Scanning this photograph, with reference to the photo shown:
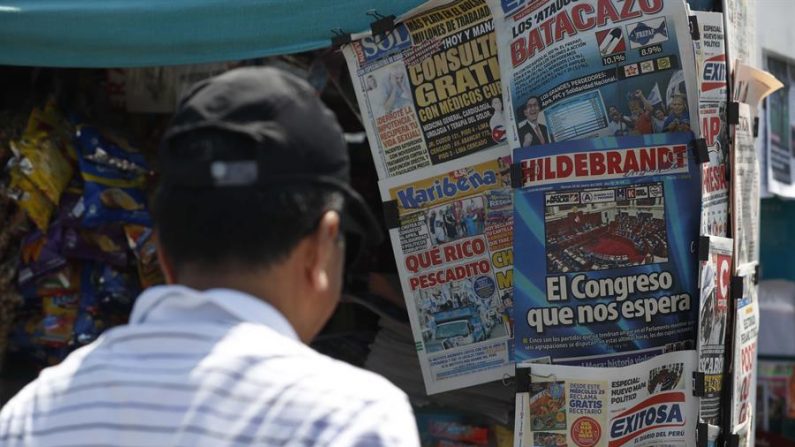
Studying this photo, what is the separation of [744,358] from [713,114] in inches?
27.4

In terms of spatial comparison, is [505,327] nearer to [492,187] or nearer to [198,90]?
[492,187]

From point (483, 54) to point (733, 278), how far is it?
3.02ft

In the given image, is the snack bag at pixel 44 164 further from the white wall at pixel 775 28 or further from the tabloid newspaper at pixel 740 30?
the white wall at pixel 775 28

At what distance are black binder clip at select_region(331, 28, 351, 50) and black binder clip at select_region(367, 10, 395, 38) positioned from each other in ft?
0.25

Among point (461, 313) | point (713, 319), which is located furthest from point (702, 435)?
point (461, 313)

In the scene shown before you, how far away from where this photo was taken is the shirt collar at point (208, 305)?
1039mm

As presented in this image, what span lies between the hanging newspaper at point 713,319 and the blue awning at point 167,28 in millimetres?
1067

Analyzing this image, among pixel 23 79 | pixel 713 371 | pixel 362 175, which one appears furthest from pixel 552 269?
pixel 23 79

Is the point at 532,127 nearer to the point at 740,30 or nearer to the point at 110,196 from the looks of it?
the point at 740,30

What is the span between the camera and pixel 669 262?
2605 millimetres

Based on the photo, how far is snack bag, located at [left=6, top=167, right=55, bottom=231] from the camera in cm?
352

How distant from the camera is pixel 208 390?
993 mm

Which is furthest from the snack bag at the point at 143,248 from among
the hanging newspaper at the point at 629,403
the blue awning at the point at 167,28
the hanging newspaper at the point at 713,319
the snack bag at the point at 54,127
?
the hanging newspaper at the point at 713,319

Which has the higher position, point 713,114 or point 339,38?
point 339,38
